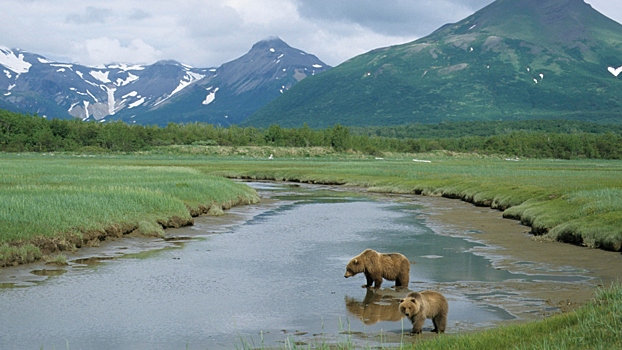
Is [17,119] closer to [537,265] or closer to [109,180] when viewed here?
[109,180]

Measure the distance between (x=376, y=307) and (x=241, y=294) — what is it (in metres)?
3.89

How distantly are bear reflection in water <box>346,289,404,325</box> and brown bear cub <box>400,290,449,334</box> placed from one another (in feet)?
5.10

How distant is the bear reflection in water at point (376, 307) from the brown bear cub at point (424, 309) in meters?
1.55

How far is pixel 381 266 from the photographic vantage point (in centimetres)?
1838

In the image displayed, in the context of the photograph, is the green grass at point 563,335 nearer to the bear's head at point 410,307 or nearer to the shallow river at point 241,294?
the bear's head at point 410,307

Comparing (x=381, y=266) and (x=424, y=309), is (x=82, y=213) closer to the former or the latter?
(x=381, y=266)

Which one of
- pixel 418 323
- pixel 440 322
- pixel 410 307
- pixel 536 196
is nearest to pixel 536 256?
pixel 440 322

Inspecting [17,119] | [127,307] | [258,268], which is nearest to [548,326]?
[127,307]

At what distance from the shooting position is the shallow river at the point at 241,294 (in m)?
14.0

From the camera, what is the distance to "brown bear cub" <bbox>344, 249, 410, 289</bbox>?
1820 centimetres

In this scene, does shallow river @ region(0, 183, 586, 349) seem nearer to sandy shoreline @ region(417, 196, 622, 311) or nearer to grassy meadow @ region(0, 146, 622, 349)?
sandy shoreline @ region(417, 196, 622, 311)

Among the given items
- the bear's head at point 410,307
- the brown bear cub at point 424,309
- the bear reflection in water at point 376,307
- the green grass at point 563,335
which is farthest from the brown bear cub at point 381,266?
the green grass at point 563,335

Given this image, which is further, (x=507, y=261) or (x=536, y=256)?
(x=536, y=256)

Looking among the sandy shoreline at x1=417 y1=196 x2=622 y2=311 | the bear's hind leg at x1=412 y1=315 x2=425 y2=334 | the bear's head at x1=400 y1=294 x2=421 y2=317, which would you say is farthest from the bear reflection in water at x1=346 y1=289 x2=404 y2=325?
the sandy shoreline at x1=417 y1=196 x2=622 y2=311
